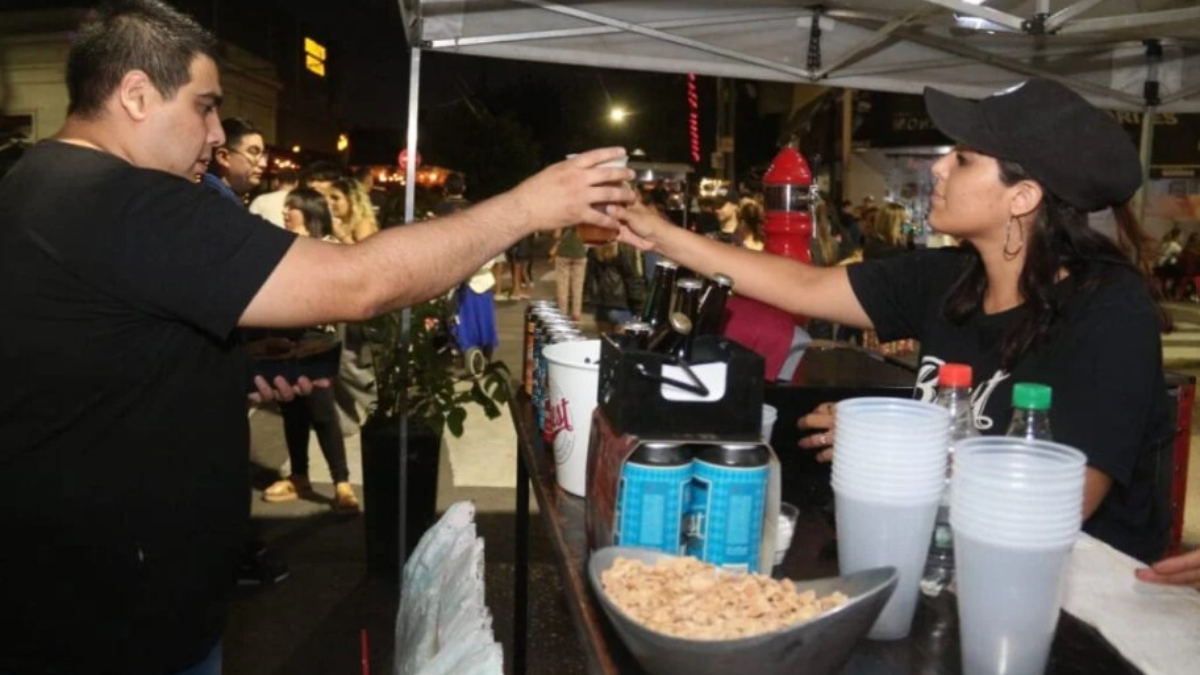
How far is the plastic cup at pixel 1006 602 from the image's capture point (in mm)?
1182

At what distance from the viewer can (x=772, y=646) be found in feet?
3.59

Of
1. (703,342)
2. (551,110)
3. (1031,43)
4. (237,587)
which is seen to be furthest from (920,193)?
(551,110)

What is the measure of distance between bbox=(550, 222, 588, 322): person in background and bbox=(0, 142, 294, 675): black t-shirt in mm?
11018

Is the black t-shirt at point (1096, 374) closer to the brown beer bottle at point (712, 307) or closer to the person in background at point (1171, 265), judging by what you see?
the brown beer bottle at point (712, 307)

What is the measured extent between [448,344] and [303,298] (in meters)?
4.53

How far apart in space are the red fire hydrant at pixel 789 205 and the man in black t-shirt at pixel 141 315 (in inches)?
36.0

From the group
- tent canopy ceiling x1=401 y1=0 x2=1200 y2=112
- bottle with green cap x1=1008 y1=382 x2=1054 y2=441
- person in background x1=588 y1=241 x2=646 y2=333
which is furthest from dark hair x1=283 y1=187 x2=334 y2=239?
person in background x1=588 y1=241 x2=646 y2=333

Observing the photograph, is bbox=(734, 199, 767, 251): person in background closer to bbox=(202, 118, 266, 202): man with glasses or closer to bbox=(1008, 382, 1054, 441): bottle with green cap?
bbox=(202, 118, 266, 202): man with glasses

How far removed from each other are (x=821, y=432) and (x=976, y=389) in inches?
16.6

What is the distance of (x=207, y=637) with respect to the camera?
208 centimetres

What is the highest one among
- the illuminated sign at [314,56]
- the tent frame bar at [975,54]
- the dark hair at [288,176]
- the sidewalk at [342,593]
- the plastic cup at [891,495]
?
the illuminated sign at [314,56]

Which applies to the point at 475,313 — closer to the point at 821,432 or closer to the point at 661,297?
the point at 821,432

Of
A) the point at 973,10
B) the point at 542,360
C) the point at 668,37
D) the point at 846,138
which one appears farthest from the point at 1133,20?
the point at 846,138

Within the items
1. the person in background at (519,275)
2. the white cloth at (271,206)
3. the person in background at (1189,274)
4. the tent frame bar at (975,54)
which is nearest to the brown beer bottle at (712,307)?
the tent frame bar at (975,54)
